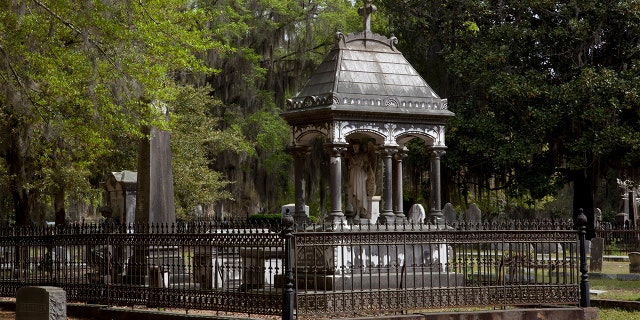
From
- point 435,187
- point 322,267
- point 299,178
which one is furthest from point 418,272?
point 299,178

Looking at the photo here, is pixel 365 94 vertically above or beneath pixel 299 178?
above

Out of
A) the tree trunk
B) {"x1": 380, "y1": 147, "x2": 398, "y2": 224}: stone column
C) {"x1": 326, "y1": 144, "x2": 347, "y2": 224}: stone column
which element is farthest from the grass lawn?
the tree trunk

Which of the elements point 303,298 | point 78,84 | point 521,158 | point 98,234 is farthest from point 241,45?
point 303,298

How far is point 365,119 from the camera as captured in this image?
1753 cm

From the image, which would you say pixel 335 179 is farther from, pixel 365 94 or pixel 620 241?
pixel 620 241

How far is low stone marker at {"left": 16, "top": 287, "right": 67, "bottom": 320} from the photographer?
1390 centimetres

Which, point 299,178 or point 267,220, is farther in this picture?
point 299,178

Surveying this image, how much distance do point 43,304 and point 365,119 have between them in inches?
263

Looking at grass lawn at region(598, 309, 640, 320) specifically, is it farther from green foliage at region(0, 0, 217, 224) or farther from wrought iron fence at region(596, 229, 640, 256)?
wrought iron fence at region(596, 229, 640, 256)

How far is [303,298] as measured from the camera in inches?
561

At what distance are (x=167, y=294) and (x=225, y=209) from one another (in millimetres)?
26723

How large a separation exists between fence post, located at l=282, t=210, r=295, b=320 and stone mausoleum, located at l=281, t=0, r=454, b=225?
316 centimetres

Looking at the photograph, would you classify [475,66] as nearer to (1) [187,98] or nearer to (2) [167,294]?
(1) [187,98]

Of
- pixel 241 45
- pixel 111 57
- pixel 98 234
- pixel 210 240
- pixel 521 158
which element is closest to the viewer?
pixel 210 240
